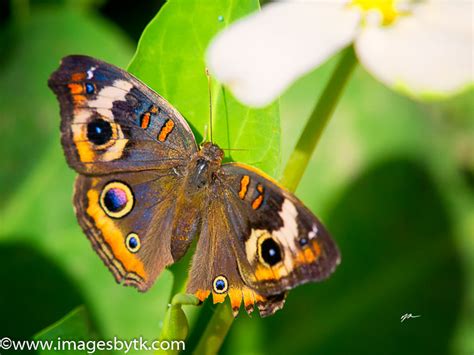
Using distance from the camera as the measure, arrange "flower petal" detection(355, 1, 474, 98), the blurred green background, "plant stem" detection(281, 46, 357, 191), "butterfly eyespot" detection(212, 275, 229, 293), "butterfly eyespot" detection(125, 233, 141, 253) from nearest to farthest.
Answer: "flower petal" detection(355, 1, 474, 98) < "plant stem" detection(281, 46, 357, 191) < "butterfly eyespot" detection(212, 275, 229, 293) < "butterfly eyespot" detection(125, 233, 141, 253) < the blurred green background

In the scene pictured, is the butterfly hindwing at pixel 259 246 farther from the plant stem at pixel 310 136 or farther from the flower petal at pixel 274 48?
the flower petal at pixel 274 48

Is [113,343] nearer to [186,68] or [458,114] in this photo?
[186,68]

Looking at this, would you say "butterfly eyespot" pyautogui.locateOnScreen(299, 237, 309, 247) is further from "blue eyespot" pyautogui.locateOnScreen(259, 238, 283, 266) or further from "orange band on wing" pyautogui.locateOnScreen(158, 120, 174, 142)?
"orange band on wing" pyautogui.locateOnScreen(158, 120, 174, 142)

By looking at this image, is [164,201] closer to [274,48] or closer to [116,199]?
[116,199]

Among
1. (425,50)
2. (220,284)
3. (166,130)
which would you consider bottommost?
(220,284)

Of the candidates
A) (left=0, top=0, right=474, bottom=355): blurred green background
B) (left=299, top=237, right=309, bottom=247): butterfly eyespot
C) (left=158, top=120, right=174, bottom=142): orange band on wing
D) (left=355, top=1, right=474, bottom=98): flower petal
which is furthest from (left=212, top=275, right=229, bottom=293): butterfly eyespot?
(left=0, top=0, right=474, bottom=355): blurred green background

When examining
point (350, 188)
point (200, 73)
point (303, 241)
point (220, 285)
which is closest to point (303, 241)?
point (303, 241)
